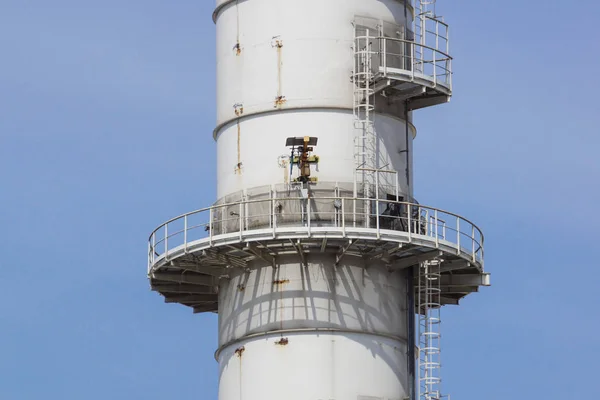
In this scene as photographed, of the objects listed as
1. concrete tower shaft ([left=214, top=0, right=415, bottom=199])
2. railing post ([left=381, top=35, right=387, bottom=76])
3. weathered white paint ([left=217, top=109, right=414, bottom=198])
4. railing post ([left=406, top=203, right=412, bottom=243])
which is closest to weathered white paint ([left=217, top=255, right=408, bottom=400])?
railing post ([left=406, top=203, right=412, bottom=243])

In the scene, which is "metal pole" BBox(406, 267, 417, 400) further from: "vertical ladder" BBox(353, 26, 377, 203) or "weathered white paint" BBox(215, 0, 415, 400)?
"vertical ladder" BBox(353, 26, 377, 203)

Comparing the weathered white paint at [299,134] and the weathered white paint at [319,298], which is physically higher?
the weathered white paint at [299,134]

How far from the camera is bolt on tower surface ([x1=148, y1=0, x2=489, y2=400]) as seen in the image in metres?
77.8

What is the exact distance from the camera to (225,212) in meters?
79.8

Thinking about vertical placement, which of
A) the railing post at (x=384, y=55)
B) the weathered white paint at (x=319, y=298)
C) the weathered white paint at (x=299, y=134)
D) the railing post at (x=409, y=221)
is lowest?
the weathered white paint at (x=319, y=298)

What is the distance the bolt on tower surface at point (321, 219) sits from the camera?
77750mm

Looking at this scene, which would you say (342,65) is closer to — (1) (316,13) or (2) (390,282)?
(1) (316,13)

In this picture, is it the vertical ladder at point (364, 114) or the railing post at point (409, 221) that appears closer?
the railing post at point (409, 221)

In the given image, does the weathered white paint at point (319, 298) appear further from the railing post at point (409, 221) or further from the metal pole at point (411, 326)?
the railing post at point (409, 221)

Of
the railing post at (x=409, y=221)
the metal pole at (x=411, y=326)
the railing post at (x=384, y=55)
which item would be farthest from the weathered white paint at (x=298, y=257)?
the railing post at (x=409, y=221)

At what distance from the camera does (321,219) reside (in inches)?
3083

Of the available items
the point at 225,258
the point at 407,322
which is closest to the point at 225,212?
the point at 225,258

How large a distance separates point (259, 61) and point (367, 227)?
23.4 ft

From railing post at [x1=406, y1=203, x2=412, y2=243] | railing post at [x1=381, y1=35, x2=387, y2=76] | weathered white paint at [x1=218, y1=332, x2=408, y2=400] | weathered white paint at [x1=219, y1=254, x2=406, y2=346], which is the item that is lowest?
weathered white paint at [x1=218, y1=332, x2=408, y2=400]
